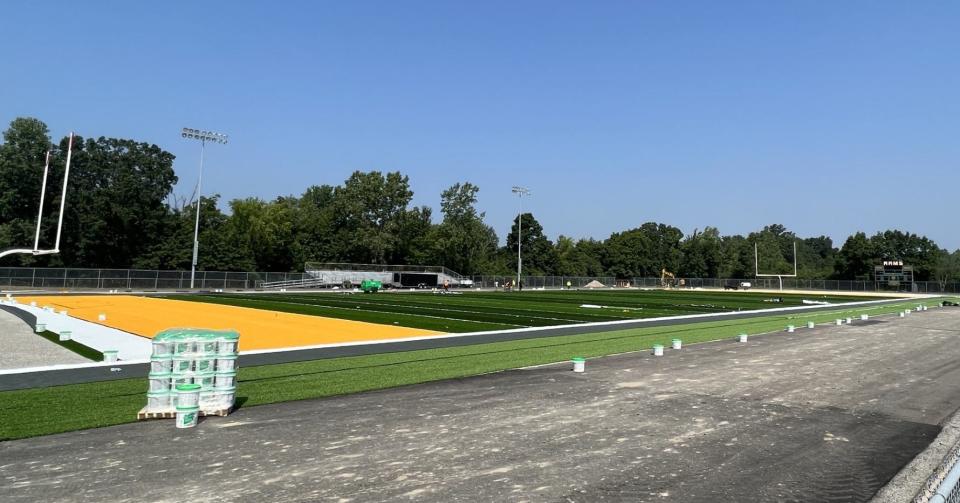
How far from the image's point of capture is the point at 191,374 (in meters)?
7.97

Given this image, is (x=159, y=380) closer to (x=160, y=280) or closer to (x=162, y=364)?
(x=162, y=364)

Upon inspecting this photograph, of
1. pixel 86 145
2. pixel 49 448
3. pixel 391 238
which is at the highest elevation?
pixel 86 145

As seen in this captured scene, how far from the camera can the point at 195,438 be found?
7137 millimetres

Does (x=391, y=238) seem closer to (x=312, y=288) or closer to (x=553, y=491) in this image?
(x=312, y=288)

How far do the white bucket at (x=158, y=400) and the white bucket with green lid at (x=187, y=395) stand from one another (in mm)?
348

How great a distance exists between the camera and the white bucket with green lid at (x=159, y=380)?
26.2 ft

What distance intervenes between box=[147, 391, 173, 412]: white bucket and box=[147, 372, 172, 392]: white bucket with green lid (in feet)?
0.20

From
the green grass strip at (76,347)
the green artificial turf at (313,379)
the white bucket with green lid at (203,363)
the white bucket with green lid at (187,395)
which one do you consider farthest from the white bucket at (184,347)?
the green grass strip at (76,347)

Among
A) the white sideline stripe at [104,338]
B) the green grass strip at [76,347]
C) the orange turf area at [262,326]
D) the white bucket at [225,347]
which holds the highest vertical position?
the white bucket at [225,347]

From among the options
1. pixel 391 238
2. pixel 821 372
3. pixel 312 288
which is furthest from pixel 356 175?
pixel 821 372

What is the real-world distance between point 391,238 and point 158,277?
4096 centimetres

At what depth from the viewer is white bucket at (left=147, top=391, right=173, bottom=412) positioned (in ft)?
26.1

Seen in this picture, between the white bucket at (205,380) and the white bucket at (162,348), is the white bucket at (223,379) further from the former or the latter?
the white bucket at (162,348)

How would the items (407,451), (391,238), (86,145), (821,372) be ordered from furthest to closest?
(391,238), (86,145), (821,372), (407,451)
